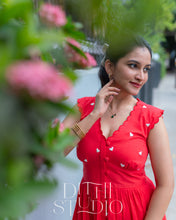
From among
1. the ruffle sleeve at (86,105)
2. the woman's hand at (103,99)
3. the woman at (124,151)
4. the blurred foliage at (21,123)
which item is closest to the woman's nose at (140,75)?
the woman at (124,151)

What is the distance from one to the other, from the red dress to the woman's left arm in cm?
4

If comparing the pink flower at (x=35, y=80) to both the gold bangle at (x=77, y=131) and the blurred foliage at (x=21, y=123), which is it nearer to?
the blurred foliage at (x=21, y=123)

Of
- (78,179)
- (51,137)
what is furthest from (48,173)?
(78,179)

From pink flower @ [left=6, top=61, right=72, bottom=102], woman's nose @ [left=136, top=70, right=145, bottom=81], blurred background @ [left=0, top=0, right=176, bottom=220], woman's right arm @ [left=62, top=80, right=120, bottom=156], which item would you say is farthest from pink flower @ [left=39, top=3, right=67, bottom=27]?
woman's nose @ [left=136, top=70, right=145, bottom=81]

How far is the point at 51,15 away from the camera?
17.2 inches

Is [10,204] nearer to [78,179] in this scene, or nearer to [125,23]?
[125,23]

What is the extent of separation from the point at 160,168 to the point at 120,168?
199 millimetres

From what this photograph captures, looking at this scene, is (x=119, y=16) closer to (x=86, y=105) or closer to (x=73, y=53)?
(x=73, y=53)

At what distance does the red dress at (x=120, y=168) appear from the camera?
153 cm

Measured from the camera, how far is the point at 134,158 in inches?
59.6

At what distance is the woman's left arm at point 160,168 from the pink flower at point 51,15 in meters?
1.16

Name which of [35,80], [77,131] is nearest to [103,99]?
[77,131]

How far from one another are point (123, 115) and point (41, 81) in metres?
1.39

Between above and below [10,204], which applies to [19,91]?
above
